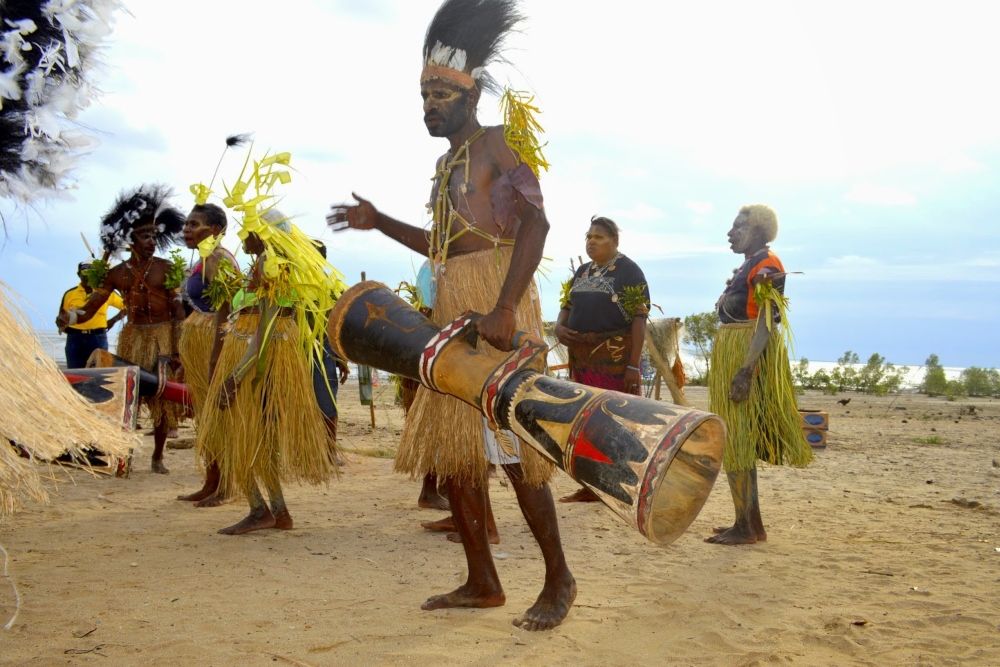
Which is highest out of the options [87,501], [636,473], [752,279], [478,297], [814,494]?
[752,279]

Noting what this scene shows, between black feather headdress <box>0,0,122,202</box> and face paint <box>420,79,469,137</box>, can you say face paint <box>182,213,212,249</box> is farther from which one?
face paint <box>420,79,469,137</box>

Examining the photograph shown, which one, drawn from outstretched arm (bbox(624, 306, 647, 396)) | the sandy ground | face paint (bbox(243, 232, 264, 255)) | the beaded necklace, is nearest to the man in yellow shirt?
the sandy ground

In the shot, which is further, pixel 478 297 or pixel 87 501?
pixel 87 501

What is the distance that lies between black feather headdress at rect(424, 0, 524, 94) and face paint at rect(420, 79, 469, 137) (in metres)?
0.05

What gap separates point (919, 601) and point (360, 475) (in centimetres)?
387

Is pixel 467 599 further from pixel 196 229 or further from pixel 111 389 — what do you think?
pixel 196 229

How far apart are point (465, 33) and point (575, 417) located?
1578 millimetres

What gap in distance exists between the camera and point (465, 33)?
9.18 feet

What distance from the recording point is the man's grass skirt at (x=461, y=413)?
266 cm

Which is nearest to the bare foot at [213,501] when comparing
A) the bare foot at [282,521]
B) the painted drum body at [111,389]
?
the bare foot at [282,521]

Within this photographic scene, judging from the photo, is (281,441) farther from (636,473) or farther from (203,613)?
(636,473)

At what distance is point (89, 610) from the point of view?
2.71 meters

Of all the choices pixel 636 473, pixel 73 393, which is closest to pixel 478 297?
pixel 636 473

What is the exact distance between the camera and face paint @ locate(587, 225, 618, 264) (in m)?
5.21
